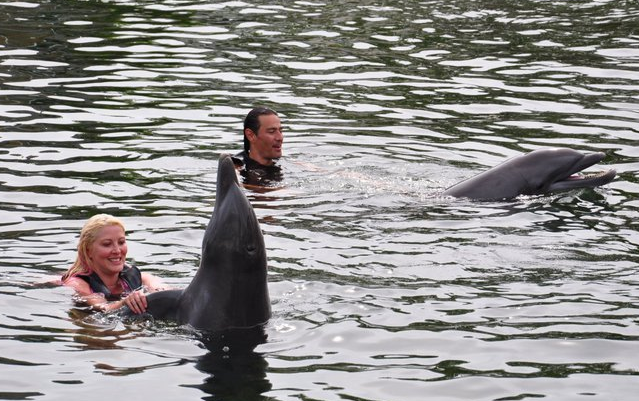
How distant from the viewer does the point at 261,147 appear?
548 inches

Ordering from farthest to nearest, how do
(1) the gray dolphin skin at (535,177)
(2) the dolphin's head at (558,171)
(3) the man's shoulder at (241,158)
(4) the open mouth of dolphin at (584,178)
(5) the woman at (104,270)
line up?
(3) the man's shoulder at (241,158)
(4) the open mouth of dolphin at (584,178)
(2) the dolphin's head at (558,171)
(1) the gray dolphin skin at (535,177)
(5) the woman at (104,270)

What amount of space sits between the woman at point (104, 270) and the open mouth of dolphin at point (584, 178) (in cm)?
475

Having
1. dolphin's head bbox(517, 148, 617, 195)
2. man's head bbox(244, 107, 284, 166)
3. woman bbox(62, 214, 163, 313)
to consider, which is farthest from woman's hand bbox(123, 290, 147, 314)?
man's head bbox(244, 107, 284, 166)

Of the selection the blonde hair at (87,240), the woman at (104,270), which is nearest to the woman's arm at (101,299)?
the woman at (104,270)

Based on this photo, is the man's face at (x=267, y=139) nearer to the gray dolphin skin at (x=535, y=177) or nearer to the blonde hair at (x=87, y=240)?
the gray dolphin skin at (x=535, y=177)

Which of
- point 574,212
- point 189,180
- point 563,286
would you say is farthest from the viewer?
point 189,180

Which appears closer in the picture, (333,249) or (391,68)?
(333,249)

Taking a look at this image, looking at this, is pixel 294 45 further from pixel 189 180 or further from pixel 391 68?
pixel 189 180

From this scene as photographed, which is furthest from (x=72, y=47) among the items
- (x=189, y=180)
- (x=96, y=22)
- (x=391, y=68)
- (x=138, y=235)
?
(x=138, y=235)

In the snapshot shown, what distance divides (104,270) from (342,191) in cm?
387

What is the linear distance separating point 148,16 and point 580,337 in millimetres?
15174

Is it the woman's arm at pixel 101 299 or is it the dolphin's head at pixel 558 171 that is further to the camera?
the dolphin's head at pixel 558 171

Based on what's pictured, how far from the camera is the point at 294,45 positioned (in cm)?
→ 1988

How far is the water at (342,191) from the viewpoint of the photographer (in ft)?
26.2
